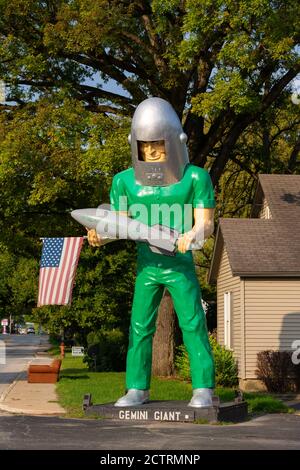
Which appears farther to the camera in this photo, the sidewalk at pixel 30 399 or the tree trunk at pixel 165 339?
the tree trunk at pixel 165 339

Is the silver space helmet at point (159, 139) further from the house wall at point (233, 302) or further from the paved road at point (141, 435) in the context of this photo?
the house wall at point (233, 302)

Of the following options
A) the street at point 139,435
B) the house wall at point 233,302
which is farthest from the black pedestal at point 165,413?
the house wall at point 233,302

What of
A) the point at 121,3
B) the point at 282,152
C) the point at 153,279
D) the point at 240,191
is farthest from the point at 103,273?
the point at 153,279

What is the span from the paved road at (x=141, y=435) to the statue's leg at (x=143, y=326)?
2.21ft

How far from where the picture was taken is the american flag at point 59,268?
13.5 metres

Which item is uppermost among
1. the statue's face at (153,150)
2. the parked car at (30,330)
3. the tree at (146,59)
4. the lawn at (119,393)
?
the tree at (146,59)

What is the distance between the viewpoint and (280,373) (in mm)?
18359

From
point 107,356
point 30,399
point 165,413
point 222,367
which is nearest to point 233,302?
point 222,367

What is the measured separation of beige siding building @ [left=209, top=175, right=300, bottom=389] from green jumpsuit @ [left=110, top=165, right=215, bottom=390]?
8.51 m

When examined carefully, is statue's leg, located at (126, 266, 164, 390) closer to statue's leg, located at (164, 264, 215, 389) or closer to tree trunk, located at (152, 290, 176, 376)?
statue's leg, located at (164, 264, 215, 389)

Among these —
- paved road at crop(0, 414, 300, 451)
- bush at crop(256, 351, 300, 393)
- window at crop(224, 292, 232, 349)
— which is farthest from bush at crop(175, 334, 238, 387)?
paved road at crop(0, 414, 300, 451)

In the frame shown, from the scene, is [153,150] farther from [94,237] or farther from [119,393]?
[119,393]

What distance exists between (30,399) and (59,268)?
370 cm
